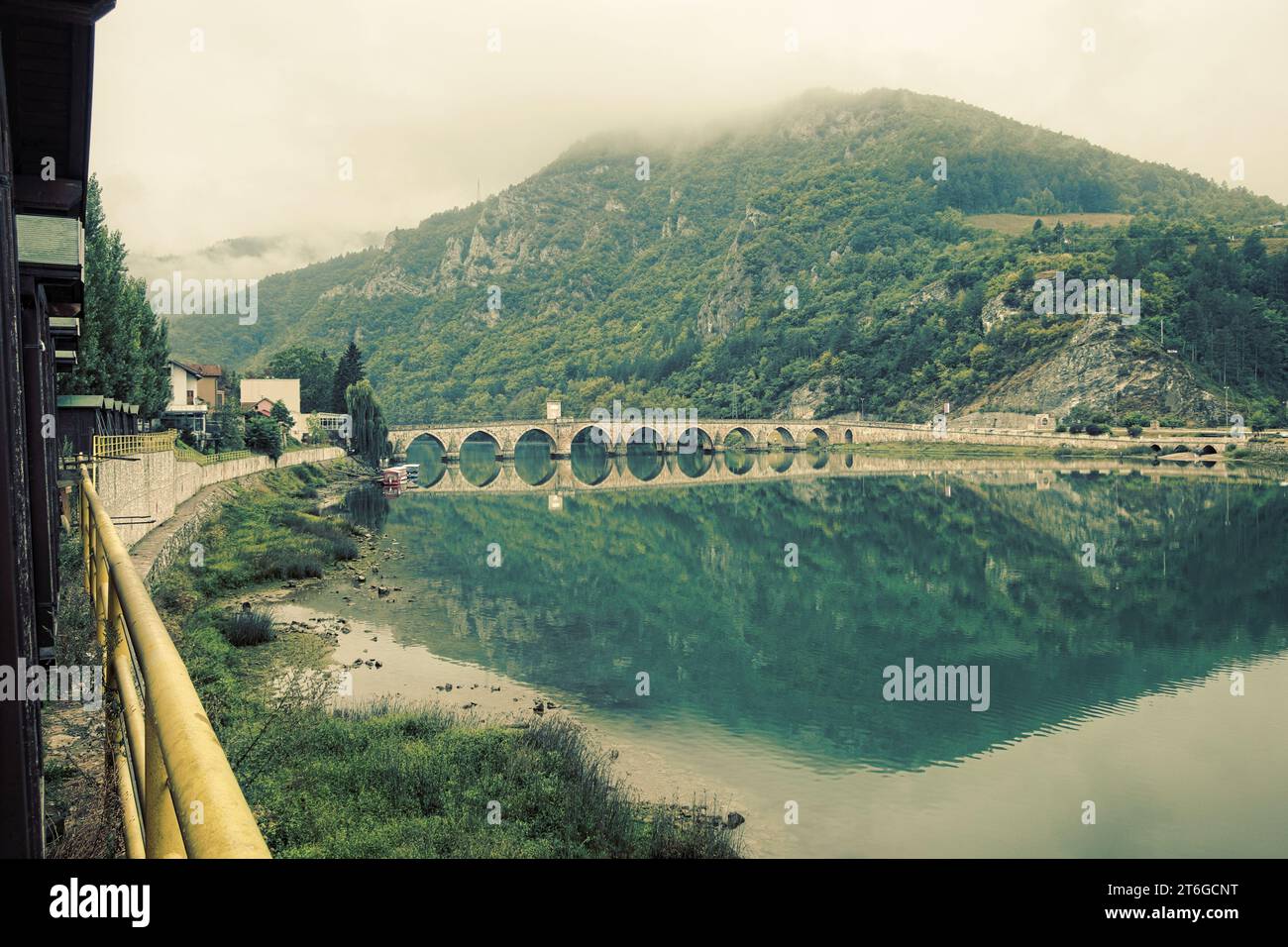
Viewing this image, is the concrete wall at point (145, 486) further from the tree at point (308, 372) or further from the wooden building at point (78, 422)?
the tree at point (308, 372)

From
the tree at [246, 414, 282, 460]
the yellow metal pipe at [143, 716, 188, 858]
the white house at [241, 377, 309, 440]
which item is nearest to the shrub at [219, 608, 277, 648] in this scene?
the yellow metal pipe at [143, 716, 188, 858]

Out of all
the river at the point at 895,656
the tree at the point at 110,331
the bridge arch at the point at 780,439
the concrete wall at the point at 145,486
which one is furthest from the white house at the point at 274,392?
the bridge arch at the point at 780,439

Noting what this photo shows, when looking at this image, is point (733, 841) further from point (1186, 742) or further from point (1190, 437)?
point (1190, 437)

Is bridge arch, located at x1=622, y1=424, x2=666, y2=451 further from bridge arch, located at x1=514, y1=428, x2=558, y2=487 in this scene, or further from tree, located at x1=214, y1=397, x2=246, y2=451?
tree, located at x1=214, y1=397, x2=246, y2=451

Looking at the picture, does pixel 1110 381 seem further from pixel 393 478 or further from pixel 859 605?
pixel 859 605

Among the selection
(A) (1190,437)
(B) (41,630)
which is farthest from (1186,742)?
(A) (1190,437)

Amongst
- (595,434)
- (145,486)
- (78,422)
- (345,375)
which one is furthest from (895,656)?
(595,434)
